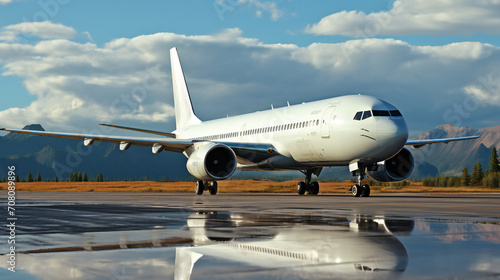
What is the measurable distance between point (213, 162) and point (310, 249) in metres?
20.9

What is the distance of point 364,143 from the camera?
23.3 metres

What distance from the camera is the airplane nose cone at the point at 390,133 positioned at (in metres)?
22.8

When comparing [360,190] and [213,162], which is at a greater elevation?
[213,162]

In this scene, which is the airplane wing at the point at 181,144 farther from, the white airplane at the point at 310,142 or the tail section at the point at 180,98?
the tail section at the point at 180,98

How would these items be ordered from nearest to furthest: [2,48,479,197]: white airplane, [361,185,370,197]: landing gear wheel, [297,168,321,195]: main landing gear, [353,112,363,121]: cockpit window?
[2,48,479,197]: white airplane → [353,112,363,121]: cockpit window → [361,185,370,197]: landing gear wheel → [297,168,321,195]: main landing gear

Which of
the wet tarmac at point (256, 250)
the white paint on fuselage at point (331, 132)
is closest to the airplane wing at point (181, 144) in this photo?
the white paint on fuselage at point (331, 132)

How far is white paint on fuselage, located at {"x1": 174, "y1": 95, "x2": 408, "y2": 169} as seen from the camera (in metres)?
23.1

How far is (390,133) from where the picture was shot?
22828 millimetres

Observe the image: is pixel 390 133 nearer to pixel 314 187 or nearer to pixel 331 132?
pixel 331 132

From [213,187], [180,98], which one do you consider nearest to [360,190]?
[213,187]

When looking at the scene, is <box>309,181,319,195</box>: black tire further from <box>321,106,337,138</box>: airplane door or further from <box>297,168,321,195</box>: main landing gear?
<box>321,106,337,138</box>: airplane door

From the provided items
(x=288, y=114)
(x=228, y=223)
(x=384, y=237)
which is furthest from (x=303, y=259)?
(x=288, y=114)

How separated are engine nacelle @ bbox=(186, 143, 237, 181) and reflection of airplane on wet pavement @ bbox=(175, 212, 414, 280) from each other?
16944 millimetres

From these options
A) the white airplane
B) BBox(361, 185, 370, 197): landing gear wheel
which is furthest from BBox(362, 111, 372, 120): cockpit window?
BBox(361, 185, 370, 197): landing gear wheel
